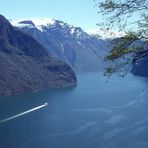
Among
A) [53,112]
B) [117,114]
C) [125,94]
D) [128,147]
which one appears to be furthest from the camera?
[125,94]

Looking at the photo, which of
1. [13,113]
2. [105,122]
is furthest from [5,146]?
[13,113]

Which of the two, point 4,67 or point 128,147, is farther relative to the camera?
point 4,67

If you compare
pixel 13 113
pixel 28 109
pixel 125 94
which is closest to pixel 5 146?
pixel 13 113

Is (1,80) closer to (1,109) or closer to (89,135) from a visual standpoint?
(1,109)

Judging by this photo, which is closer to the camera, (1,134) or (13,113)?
(1,134)

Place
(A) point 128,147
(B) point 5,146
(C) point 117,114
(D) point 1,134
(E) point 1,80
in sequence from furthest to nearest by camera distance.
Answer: (E) point 1,80, (C) point 117,114, (D) point 1,134, (B) point 5,146, (A) point 128,147

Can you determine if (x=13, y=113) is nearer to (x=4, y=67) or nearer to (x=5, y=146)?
(x=5, y=146)
